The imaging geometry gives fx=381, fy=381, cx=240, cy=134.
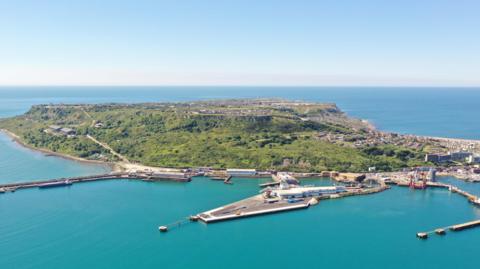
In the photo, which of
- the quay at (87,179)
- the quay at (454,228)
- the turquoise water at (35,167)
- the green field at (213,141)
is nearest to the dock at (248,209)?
the quay at (454,228)

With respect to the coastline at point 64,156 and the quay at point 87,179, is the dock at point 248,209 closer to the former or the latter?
the quay at point 87,179

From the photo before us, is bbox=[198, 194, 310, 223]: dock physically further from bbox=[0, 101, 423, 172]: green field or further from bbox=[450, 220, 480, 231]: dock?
bbox=[450, 220, 480, 231]: dock

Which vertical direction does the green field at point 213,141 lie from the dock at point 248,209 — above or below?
above

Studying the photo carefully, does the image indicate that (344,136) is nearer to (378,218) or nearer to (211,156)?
(211,156)

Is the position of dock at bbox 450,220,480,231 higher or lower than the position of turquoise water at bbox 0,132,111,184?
lower

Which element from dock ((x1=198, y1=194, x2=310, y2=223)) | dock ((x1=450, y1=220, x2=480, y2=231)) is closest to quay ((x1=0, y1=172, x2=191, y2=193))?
dock ((x1=198, y1=194, x2=310, y2=223))

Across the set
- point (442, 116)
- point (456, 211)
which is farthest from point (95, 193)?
point (442, 116)

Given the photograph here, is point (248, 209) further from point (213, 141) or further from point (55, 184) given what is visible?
point (213, 141)

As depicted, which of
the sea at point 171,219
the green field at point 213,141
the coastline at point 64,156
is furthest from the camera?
the coastline at point 64,156

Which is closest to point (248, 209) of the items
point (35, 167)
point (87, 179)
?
point (87, 179)

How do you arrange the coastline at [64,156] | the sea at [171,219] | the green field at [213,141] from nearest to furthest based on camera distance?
the sea at [171,219] < the green field at [213,141] < the coastline at [64,156]
